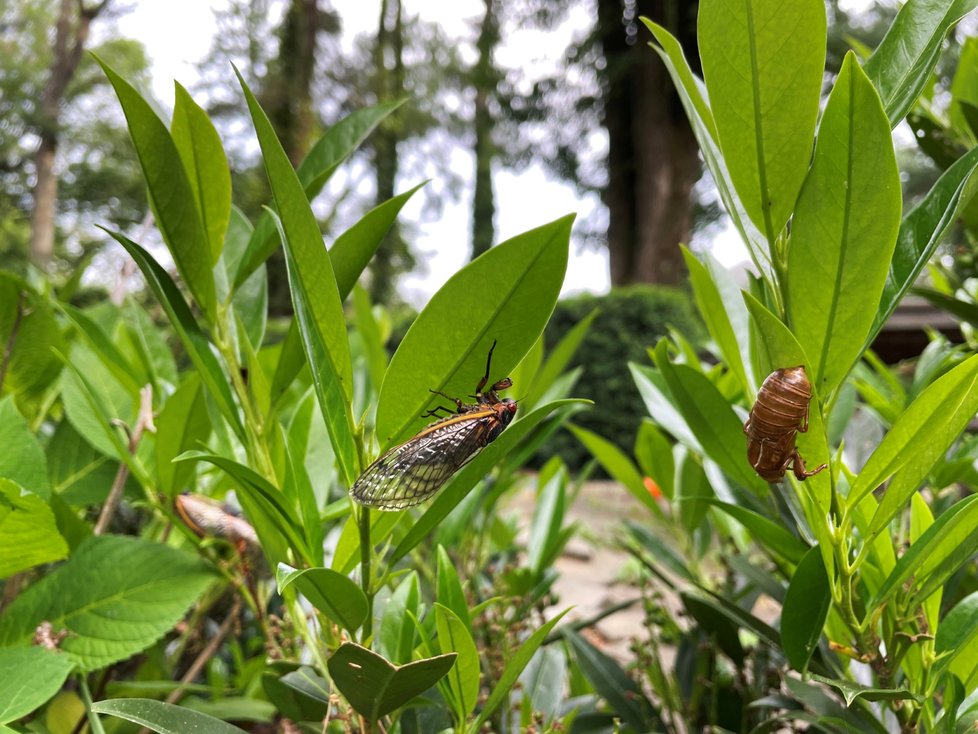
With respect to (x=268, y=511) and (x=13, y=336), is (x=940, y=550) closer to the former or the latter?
(x=268, y=511)

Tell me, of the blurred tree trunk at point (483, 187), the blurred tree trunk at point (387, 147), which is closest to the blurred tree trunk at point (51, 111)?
the blurred tree trunk at point (387, 147)

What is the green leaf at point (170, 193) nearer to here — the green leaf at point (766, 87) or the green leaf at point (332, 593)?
the green leaf at point (332, 593)

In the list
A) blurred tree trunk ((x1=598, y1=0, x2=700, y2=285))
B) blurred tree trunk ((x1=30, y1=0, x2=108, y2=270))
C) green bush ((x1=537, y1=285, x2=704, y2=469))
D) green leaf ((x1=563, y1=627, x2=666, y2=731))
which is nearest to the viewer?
green leaf ((x1=563, y1=627, x2=666, y2=731))

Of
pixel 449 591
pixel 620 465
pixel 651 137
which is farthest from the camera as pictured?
pixel 651 137

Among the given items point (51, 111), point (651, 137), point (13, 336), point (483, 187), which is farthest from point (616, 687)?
point (483, 187)

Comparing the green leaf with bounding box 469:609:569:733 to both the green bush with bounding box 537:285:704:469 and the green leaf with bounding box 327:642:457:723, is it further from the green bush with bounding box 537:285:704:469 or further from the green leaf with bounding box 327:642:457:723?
the green bush with bounding box 537:285:704:469

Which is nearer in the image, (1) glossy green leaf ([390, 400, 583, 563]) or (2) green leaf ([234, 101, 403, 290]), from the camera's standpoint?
(1) glossy green leaf ([390, 400, 583, 563])

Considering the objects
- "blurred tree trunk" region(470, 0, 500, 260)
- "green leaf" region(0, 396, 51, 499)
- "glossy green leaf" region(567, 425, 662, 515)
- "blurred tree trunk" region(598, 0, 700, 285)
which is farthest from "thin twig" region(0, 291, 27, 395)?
"blurred tree trunk" region(470, 0, 500, 260)

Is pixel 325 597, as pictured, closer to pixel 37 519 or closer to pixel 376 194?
pixel 37 519
